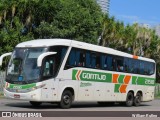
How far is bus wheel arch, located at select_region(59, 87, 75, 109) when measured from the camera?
21.2m

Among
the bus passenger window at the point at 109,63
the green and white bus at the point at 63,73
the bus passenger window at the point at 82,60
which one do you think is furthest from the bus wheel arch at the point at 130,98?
the bus passenger window at the point at 82,60

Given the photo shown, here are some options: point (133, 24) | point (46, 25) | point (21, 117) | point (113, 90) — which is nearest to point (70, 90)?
point (113, 90)

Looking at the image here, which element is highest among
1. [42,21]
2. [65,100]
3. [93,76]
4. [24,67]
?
[42,21]

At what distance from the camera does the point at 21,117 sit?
14727mm

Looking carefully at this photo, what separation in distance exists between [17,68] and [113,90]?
7.33 metres

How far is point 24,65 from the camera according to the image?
2036 centimetres

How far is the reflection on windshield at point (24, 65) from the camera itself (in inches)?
793

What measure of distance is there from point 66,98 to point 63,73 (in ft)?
4.06

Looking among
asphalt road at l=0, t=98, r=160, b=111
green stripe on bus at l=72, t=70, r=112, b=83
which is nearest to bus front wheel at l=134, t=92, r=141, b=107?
→ asphalt road at l=0, t=98, r=160, b=111

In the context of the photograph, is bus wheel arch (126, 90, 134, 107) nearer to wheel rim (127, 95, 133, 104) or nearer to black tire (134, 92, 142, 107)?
wheel rim (127, 95, 133, 104)

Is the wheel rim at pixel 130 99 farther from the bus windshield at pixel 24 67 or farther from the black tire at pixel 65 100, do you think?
the bus windshield at pixel 24 67

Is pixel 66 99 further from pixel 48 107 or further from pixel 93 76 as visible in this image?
pixel 93 76

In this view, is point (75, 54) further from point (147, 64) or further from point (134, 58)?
point (147, 64)

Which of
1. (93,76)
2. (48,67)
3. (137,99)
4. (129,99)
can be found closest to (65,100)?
(48,67)
